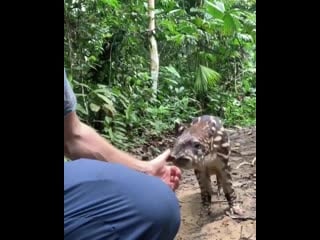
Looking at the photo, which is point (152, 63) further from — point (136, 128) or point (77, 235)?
point (77, 235)

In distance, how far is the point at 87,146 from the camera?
62.9 inches

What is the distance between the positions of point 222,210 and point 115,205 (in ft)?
7.85

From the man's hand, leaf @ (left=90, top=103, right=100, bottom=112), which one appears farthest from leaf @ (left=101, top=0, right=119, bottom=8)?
the man's hand

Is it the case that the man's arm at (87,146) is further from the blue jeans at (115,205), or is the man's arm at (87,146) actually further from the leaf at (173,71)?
the leaf at (173,71)

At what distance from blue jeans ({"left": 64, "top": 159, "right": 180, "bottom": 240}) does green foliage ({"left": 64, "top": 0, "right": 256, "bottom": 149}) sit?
360 centimetres

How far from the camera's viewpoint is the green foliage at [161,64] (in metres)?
5.14

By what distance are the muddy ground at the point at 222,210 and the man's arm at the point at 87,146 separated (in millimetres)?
1688

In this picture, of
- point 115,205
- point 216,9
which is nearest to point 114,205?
point 115,205

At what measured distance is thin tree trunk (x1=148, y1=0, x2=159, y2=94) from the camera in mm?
6405

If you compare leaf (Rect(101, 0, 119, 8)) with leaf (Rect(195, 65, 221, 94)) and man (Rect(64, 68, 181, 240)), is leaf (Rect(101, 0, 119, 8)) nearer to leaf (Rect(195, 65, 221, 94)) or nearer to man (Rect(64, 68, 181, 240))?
leaf (Rect(195, 65, 221, 94))

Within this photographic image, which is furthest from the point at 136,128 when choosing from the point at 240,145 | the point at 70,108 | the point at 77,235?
the point at 77,235

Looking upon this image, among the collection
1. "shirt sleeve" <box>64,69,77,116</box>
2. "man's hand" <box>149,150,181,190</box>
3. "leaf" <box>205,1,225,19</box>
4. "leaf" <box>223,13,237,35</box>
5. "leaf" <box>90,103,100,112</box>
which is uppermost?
"leaf" <box>205,1,225,19</box>

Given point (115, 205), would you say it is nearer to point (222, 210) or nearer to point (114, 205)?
point (114, 205)
